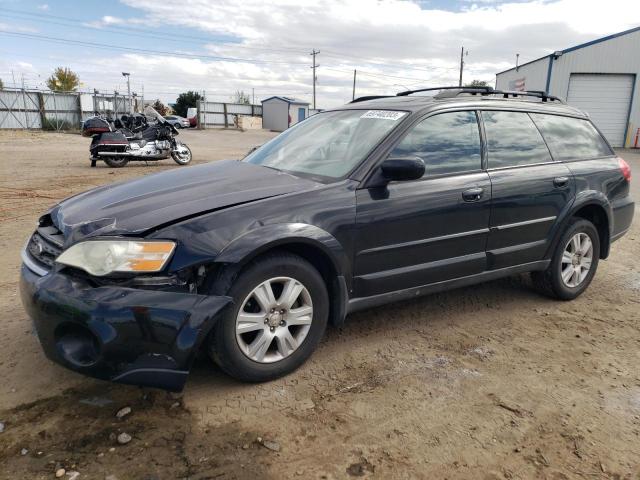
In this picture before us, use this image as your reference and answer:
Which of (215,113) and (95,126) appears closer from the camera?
(95,126)

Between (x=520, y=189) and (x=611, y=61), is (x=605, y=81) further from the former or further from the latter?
(x=520, y=189)

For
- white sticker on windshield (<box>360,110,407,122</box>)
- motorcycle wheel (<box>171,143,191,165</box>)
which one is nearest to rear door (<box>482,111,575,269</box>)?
white sticker on windshield (<box>360,110,407,122</box>)

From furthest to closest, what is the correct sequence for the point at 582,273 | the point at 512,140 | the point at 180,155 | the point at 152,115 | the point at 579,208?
the point at 152,115 < the point at 180,155 < the point at 582,273 < the point at 579,208 < the point at 512,140

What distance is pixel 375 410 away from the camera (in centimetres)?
272

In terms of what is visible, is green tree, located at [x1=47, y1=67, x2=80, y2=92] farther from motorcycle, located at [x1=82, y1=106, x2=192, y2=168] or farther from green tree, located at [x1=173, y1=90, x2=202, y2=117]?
motorcycle, located at [x1=82, y1=106, x2=192, y2=168]

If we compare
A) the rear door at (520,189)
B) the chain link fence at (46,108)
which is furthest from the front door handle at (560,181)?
the chain link fence at (46,108)

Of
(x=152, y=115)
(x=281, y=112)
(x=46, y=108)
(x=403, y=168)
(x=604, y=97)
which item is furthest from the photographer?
(x=281, y=112)

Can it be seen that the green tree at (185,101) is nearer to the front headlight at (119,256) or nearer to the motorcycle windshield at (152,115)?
the motorcycle windshield at (152,115)

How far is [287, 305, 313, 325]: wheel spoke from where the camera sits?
9.60 feet

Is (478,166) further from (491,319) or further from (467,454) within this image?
(467,454)

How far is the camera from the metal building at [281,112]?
50.3m

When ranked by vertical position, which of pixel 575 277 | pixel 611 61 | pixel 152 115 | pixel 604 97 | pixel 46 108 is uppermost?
pixel 611 61

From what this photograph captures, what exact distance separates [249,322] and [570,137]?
3.32m

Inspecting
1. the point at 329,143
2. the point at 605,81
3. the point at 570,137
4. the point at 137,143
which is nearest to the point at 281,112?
the point at 605,81
